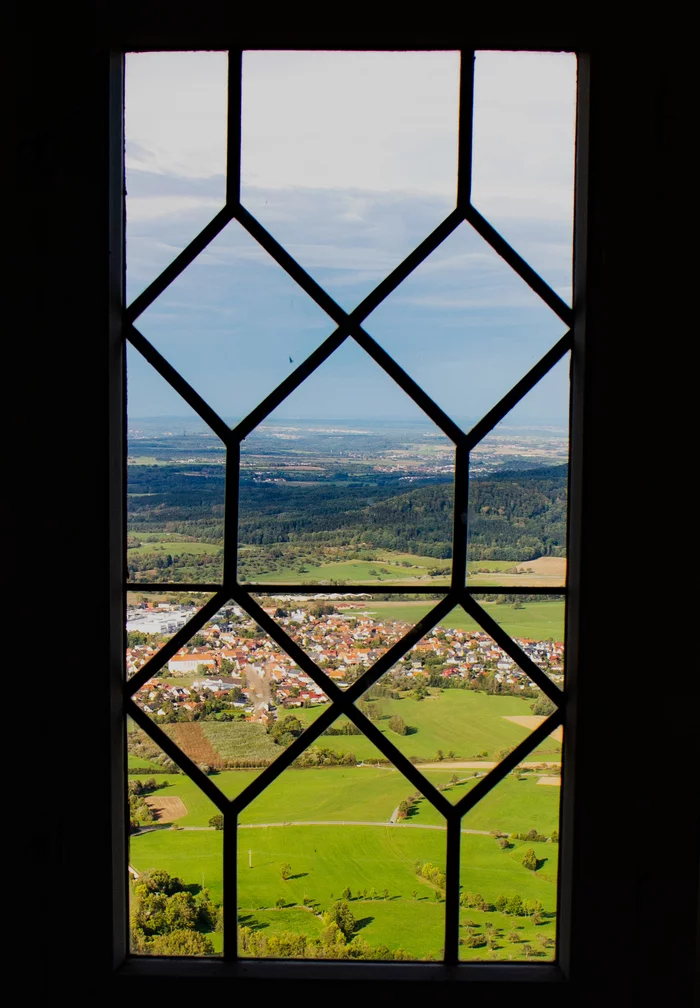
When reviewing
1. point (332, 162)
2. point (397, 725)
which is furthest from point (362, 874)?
point (332, 162)

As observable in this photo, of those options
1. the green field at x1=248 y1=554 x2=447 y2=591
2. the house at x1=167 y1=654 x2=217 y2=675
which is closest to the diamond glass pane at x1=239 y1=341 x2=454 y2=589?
the green field at x1=248 y1=554 x2=447 y2=591

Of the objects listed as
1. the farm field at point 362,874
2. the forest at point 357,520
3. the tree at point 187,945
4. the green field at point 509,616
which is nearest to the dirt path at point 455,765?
the farm field at point 362,874

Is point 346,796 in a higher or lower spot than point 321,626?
lower

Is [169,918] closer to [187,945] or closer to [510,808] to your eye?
[187,945]

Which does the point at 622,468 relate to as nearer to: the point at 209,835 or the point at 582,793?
the point at 582,793

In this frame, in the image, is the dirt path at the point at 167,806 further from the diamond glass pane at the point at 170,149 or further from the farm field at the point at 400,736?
the diamond glass pane at the point at 170,149

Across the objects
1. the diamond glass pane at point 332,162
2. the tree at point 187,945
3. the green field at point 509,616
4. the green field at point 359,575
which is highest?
the diamond glass pane at point 332,162
